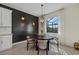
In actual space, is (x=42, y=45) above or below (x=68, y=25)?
below

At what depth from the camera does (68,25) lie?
2.54 m

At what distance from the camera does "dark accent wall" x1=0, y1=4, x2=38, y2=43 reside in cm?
267

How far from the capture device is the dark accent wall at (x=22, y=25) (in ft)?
8.76

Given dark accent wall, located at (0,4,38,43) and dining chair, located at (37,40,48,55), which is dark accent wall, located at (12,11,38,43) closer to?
dark accent wall, located at (0,4,38,43)

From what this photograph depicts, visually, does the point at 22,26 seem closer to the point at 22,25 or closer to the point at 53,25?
the point at 22,25

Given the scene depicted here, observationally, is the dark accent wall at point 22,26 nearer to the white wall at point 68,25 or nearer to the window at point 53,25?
the window at point 53,25

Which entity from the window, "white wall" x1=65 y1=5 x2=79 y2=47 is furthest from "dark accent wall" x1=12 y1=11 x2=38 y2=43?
"white wall" x1=65 y1=5 x2=79 y2=47

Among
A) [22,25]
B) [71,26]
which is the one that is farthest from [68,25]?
[22,25]

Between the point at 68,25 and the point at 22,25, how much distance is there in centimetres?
131

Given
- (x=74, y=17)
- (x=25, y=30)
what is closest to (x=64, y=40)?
(x=74, y=17)

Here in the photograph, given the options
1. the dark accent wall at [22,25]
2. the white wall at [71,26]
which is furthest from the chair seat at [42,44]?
the white wall at [71,26]

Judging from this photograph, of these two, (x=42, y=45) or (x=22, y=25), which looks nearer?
(x=22, y=25)

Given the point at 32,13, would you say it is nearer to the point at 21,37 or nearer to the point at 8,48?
the point at 21,37

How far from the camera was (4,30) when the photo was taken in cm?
271
